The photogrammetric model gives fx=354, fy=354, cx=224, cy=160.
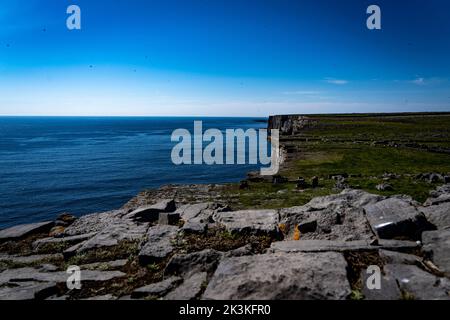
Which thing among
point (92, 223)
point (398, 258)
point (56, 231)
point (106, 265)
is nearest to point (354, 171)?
point (92, 223)

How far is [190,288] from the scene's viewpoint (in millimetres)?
6074

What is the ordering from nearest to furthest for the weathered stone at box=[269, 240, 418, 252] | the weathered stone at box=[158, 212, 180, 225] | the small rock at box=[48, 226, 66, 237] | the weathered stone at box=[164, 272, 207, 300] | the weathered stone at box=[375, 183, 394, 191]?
the weathered stone at box=[164, 272, 207, 300], the weathered stone at box=[269, 240, 418, 252], the weathered stone at box=[158, 212, 180, 225], the small rock at box=[48, 226, 66, 237], the weathered stone at box=[375, 183, 394, 191]

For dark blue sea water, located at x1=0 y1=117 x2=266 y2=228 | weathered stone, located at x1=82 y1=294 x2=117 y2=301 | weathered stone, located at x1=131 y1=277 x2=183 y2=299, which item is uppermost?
weathered stone, located at x1=131 y1=277 x2=183 y2=299

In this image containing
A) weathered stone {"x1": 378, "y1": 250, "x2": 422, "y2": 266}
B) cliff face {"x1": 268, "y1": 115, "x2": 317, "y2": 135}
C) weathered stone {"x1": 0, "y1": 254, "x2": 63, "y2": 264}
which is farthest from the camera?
cliff face {"x1": 268, "y1": 115, "x2": 317, "y2": 135}

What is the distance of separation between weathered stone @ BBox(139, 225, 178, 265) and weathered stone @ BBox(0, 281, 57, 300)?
6.17 feet

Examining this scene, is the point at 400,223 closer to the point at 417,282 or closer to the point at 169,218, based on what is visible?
the point at 417,282

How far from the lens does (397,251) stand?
690cm

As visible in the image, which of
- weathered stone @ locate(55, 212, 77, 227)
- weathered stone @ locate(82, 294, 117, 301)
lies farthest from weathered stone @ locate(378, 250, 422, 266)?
weathered stone @ locate(55, 212, 77, 227)

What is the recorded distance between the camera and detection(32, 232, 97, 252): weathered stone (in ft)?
32.8

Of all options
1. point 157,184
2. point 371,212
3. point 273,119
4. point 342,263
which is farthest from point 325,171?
point 273,119

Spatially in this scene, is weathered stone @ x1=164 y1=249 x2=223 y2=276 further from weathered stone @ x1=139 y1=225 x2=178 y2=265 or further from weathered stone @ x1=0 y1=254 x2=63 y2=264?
weathered stone @ x1=0 y1=254 x2=63 y2=264

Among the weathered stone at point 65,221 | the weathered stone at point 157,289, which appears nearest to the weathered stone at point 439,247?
the weathered stone at point 157,289

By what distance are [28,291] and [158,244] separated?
280 centimetres

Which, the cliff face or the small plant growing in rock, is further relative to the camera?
the cliff face
